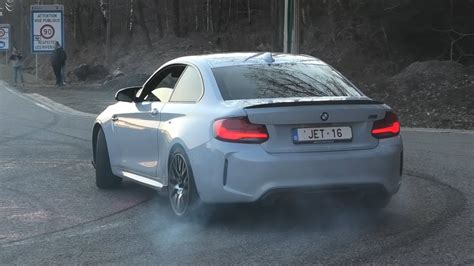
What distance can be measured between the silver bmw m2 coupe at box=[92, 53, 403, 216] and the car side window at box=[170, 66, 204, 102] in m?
0.01

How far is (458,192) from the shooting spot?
722cm

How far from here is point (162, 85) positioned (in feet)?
22.9

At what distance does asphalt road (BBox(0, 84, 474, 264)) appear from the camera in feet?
16.5

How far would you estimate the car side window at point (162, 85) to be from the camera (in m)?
6.73

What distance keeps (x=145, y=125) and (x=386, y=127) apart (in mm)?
2441

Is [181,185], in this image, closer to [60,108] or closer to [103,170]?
[103,170]

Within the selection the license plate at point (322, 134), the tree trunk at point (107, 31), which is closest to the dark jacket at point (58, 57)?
the tree trunk at point (107, 31)

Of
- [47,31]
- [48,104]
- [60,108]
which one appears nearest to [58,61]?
[47,31]

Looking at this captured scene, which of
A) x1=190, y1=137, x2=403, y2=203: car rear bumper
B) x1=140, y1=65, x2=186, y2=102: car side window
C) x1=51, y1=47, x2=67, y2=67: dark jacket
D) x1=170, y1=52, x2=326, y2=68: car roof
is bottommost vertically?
x1=51, y1=47, x2=67, y2=67: dark jacket

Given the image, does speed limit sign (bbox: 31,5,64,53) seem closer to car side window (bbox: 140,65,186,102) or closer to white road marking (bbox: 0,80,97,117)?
white road marking (bbox: 0,80,97,117)

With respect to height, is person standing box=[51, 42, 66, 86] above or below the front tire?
below

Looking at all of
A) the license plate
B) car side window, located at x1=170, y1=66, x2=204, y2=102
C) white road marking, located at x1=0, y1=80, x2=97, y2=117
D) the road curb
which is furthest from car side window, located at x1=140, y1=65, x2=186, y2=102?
white road marking, located at x1=0, y1=80, x2=97, y2=117

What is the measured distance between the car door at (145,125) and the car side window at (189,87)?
0.54 ft

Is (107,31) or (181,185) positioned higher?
(181,185)
